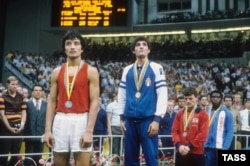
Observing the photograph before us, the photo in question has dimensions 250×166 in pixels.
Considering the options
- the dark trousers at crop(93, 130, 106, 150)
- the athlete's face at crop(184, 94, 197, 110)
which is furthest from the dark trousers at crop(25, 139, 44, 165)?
the athlete's face at crop(184, 94, 197, 110)

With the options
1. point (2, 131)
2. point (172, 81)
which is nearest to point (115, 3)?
point (172, 81)

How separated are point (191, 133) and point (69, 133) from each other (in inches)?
110

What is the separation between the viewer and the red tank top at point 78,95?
519cm

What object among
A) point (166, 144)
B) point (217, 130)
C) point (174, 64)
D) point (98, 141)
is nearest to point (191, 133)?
point (217, 130)

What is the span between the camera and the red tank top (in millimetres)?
5191

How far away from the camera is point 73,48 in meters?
5.32

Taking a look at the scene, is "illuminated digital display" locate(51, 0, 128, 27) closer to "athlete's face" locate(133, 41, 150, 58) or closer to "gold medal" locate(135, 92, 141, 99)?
"athlete's face" locate(133, 41, 150, 58)

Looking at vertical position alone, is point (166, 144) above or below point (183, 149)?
below

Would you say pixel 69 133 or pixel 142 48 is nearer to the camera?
pixel 69 133

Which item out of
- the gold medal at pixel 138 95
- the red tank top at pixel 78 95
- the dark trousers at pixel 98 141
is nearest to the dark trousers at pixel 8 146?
the dark trousers at pixel 98 141

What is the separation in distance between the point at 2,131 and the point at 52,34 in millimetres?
21328

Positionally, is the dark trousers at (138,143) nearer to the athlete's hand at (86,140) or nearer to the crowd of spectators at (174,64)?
the athlete's hand at (86,140)

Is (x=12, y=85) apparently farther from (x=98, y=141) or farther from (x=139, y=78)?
(x=139, y=78)

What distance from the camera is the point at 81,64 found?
17.5 ft
